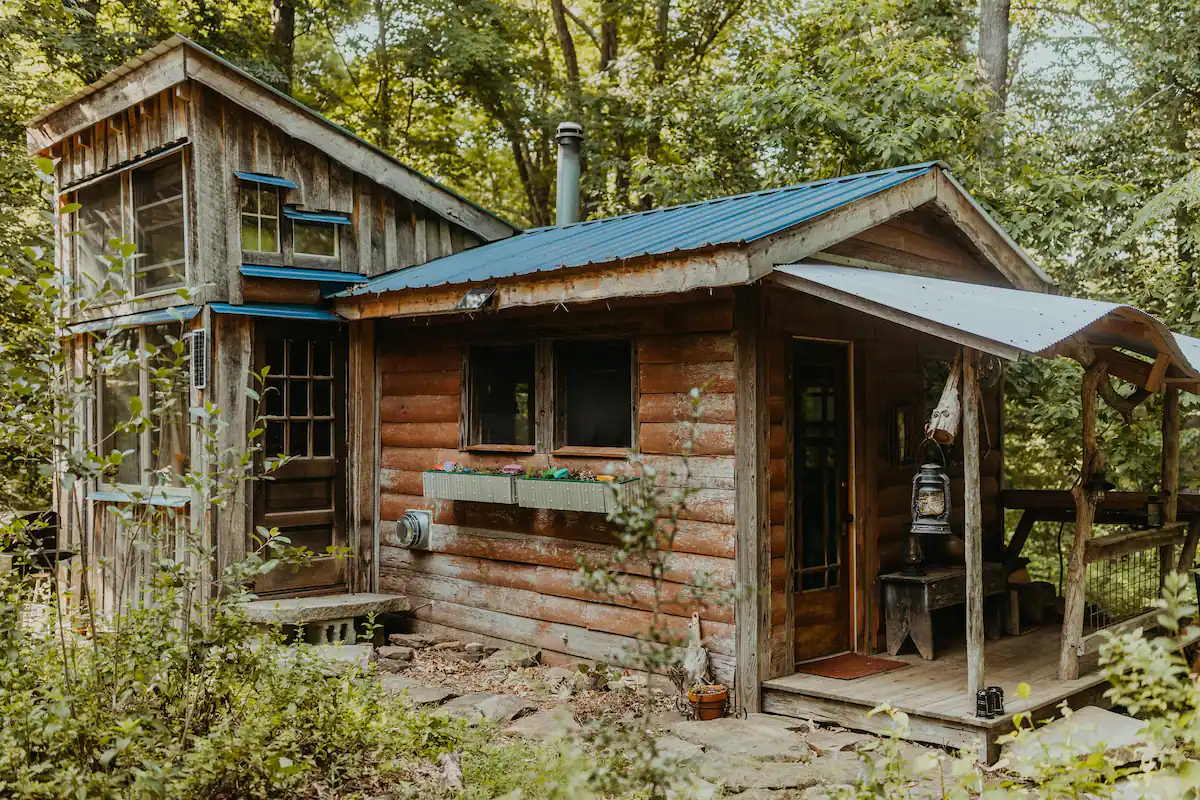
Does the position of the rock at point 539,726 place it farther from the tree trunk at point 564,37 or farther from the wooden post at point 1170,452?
the tree trunk at point 564,37

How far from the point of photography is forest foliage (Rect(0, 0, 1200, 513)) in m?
10.7

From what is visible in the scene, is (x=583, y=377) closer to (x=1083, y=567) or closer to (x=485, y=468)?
(x=485, y=468)

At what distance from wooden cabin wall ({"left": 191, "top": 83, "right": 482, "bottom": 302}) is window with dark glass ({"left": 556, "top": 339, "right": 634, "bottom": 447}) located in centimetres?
271

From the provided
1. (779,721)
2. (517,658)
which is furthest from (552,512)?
(779,721)

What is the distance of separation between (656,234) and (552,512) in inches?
86.5

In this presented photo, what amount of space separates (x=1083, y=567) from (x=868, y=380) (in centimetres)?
192

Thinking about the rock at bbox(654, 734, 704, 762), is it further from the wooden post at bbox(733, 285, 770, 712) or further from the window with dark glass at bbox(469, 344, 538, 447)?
the window with dark glass at bbox(469, 344, 538, 447)

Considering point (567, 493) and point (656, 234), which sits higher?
point (656, 234)

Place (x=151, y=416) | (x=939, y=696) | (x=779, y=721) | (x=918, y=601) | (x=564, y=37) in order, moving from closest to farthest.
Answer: (x=939, y=696) → (x=779, y=721) → (x=918, y=601) → (x=151, y=416) → (x=564, y=37)

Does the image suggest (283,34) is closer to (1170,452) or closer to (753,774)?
(1170,452)

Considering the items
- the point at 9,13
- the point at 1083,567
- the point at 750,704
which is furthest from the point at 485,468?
the point at 9,13

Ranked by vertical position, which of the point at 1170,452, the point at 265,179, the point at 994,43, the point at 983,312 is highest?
the point at 994,43

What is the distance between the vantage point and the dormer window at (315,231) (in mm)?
8375

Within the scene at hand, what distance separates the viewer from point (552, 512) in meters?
7.14
